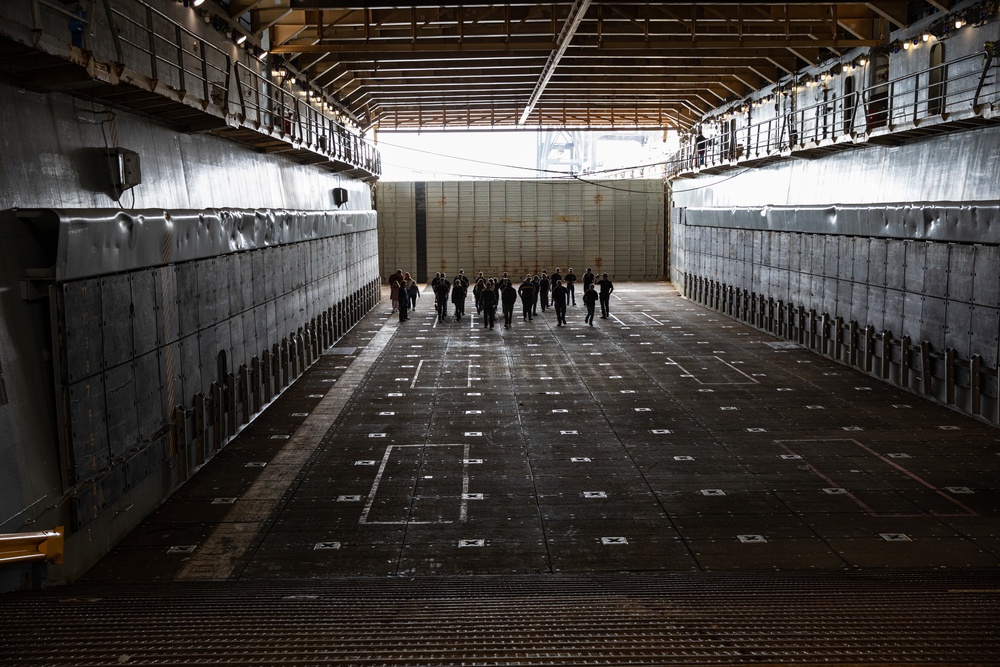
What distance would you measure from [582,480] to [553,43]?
1459cm

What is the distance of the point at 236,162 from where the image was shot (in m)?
17.4

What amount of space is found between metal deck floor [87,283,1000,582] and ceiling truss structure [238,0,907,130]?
8.57 metres

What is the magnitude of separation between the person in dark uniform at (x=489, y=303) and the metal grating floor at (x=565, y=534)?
8046 millimetres

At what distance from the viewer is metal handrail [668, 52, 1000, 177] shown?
54.1 ft

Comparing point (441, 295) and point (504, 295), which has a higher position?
point (504, 295)

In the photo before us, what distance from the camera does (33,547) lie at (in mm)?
6887

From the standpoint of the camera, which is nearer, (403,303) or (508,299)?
(508,299)

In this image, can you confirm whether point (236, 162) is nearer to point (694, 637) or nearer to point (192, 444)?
point (192, 444)

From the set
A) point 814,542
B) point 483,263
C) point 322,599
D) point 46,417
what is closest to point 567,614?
point 322,599

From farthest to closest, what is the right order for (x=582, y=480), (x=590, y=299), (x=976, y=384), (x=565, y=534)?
(x=590, y=299) < (x=976, y=384) < (x=582, y=480) < (x=565, y=534)

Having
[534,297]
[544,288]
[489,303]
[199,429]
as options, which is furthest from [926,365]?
[544,288]

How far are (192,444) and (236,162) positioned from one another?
6.91m

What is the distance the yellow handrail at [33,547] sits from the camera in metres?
6.74

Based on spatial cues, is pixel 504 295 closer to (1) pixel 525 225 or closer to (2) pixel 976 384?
(2) pixel 976 384
